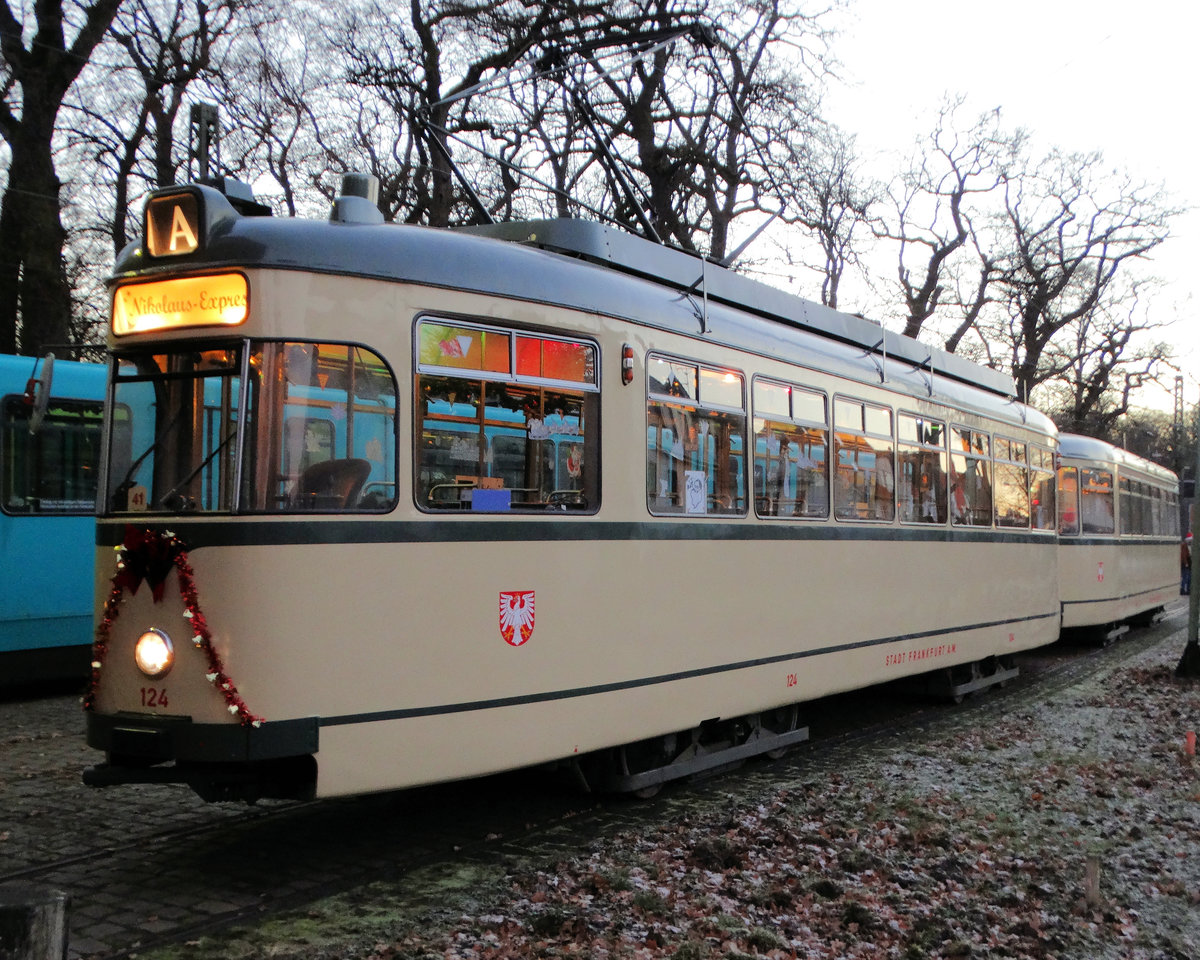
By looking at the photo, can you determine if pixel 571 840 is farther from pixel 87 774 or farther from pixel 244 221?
pixel 244 221

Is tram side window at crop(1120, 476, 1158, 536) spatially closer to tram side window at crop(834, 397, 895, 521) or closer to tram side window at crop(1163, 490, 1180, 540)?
tram side window at crop(1163, 490, 1180, 540)

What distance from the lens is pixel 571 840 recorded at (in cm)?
650

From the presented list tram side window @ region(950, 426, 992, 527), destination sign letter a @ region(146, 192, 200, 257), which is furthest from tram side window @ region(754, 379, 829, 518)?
destination sign letter a @ region(146, 192, 200, 257)

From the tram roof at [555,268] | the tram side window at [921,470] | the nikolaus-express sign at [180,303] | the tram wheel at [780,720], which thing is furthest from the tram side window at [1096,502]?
the nikolaus-express sign at [180,303]

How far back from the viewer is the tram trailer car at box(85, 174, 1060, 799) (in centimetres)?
537

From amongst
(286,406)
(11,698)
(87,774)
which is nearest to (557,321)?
(286,406)

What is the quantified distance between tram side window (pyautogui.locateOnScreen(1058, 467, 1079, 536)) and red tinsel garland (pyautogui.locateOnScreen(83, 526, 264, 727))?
45.6 feet

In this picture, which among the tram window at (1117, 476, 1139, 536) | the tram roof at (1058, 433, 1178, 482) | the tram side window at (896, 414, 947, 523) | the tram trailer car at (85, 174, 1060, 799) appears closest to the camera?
the tram trailer car at (85, 174, 1060, 799)

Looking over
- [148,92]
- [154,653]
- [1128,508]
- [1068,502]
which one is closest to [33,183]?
[148,92]

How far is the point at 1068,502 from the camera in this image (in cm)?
1730

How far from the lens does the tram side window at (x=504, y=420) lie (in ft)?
19.1

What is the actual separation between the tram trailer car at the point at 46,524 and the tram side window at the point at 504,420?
645cm

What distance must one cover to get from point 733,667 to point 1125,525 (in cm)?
1414

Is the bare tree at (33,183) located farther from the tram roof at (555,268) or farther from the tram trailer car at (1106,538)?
the tram trailer car at (1106,538)
